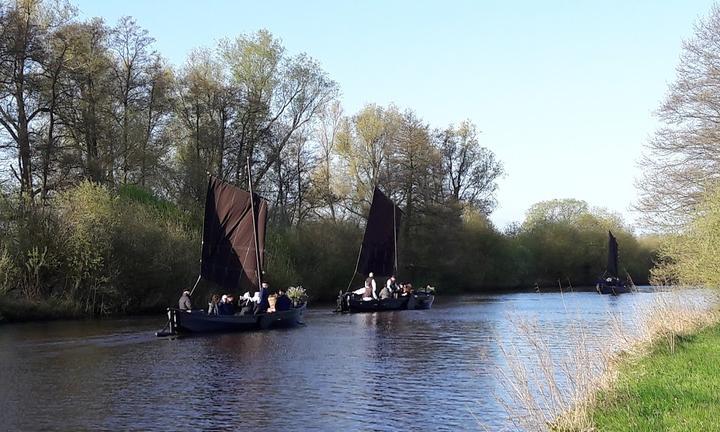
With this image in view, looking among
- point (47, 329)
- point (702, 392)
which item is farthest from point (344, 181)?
point (702, 392)

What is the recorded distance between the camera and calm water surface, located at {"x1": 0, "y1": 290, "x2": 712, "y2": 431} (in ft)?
46.5

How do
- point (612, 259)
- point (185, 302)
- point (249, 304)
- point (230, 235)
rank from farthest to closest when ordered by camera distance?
point (612, 259), point (249, 304), point (230, 235), point (185, 302)

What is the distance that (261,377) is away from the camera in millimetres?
18891

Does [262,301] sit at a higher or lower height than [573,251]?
lower

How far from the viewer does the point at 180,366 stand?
2073 centimetres

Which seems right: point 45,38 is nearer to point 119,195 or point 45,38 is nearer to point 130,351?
point 119,195

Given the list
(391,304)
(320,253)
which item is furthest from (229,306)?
(320,253)

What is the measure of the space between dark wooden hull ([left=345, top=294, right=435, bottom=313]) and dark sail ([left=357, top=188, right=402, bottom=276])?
3.04m

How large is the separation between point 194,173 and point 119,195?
6.97m

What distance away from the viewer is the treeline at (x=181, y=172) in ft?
119

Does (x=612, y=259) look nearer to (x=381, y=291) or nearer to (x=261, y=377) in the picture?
(x=381, y=291)

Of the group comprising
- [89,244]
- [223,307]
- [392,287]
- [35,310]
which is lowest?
[223,307]

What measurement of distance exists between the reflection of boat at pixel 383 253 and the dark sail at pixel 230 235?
405 inches

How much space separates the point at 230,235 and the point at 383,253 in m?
16.5
